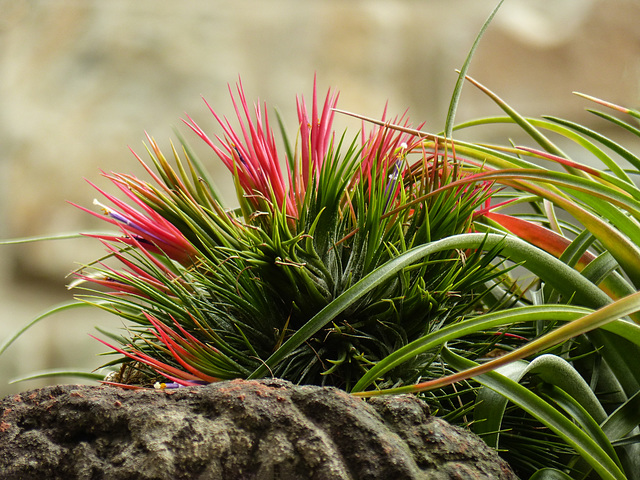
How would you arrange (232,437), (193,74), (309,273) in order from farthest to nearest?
(193,74) → (309,273) → (232,437)

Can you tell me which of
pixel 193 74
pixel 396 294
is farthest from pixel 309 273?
pixel 193 74

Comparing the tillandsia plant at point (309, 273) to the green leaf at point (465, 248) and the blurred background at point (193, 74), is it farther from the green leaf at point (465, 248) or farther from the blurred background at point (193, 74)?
the blurred background at point (193, 74)

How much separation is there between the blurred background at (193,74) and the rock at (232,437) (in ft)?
5.49

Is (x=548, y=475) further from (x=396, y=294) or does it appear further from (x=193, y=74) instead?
(x=193, y=74)

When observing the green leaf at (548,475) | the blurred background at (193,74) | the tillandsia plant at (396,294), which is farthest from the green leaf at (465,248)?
the blurred background at (193,74)

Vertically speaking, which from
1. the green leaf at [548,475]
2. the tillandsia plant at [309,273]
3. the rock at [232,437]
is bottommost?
the green leaf at [548,475]

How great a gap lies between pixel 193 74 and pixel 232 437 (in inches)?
74.3

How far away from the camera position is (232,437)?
0.26 metres

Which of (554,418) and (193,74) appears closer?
(554,418)

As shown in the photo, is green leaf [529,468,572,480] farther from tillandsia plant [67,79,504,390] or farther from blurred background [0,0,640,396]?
blurred background [0,0,640,396]

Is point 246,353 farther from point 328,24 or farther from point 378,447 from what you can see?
point 328,24

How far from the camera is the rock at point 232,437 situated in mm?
251

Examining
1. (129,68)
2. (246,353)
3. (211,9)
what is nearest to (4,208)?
(129,68)

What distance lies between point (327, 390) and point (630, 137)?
1.98m
